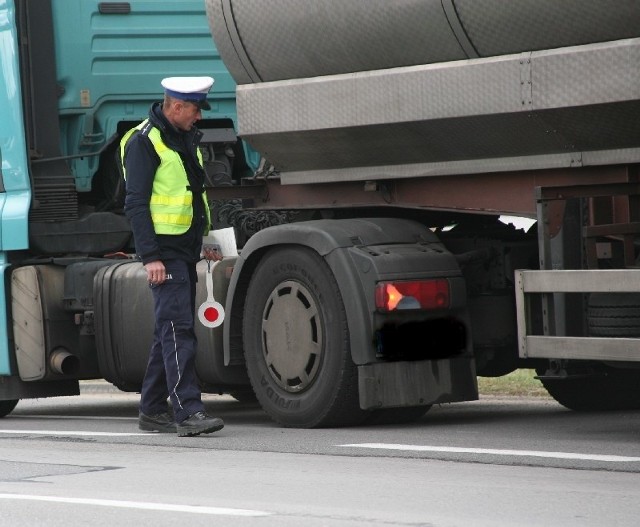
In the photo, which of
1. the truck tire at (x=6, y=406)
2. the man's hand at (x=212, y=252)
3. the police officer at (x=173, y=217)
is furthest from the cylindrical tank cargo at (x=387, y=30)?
the truck tire at (x=6, y=406)

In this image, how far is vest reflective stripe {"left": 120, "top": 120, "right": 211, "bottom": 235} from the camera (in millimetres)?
9172

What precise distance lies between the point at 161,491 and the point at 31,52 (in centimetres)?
464

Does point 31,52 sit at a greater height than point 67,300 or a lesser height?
greater

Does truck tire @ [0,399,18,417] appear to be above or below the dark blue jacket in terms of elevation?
below

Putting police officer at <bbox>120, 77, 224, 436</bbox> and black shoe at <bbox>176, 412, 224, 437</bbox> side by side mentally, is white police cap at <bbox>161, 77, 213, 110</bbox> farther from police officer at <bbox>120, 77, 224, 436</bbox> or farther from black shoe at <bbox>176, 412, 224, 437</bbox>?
black shoe at <bbox>176, 412, 224, 437</bbox>

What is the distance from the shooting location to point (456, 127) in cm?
852

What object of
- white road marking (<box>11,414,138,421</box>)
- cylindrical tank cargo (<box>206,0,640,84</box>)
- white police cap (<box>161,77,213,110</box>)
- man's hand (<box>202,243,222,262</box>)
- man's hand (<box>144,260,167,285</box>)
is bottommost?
white road marking (<box>11,414,138,421</box>)

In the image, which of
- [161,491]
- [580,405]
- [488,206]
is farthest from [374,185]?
[161,491]

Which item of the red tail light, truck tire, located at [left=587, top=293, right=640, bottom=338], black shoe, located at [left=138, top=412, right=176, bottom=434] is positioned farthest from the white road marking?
truck tire, located at [left=587, top=293, right=640, bottom=338]

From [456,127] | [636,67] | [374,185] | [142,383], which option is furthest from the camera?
[142,383]

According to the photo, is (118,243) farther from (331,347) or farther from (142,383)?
(331,347)

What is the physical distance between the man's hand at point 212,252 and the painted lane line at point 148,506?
3.06m

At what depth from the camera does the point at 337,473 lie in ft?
23.7

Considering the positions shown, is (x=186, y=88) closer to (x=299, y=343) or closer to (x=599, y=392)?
(x=299, y=343)
